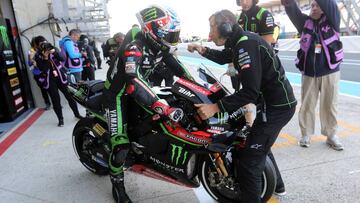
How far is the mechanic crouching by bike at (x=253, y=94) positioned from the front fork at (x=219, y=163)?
0.18 metres

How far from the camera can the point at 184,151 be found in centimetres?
269

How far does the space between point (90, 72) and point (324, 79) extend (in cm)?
602

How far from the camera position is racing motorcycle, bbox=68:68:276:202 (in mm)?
2520

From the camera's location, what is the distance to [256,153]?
8.11 ft

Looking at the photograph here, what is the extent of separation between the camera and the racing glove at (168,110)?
2.44m

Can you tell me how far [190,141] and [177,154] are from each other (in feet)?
0.73

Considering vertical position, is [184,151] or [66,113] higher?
[184,151]

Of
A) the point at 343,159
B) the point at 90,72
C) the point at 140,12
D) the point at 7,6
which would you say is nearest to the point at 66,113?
the point at 90,72

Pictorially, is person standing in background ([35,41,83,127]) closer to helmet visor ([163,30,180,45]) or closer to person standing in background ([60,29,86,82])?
person standing in background ([60,29,86,82])

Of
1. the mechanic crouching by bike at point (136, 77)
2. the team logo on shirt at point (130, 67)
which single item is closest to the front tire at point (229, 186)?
the mechanic crouching by bike at point (136, 77)

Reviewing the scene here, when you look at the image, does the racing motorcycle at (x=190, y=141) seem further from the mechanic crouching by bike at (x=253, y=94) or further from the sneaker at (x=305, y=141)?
the sneaker at (x=305, y=141)

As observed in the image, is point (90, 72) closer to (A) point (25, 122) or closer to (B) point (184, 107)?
(A) point (25, 122)

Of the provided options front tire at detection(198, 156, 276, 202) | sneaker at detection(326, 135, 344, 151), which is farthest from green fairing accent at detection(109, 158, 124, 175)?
sneaker at detection(326, 135, 344, 151)

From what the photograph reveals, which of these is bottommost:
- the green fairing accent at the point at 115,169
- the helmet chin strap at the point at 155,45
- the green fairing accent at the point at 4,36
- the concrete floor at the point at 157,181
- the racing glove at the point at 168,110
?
the concrete floor at the point at 157,181
